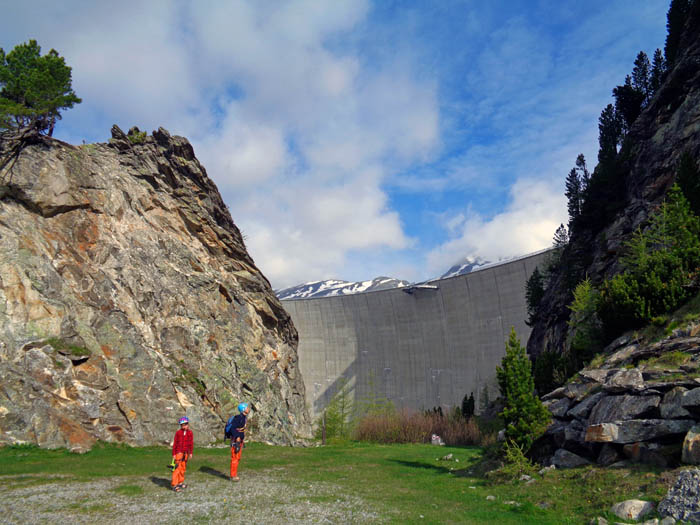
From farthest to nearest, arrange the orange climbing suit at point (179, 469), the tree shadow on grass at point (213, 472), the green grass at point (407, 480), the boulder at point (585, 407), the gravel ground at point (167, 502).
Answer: the tree shadow on grass at point (213, 472) < the boulder at point (585, 407) < the orange climbing suit at point (179, 469) < the green grass at point (407, 480) < the gravel ground at point (167, 502)

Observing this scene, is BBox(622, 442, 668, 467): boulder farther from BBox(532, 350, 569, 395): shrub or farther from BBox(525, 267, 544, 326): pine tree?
BBox(525, 267, 544, 326): pine tree

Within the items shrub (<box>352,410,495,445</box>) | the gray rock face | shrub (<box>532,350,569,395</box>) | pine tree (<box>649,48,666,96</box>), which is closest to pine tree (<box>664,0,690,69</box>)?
pine tree (<box>649,48,666,96</box>)

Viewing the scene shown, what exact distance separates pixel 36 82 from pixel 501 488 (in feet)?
95.5

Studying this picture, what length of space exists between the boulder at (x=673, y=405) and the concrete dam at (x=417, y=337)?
3155 centimetres

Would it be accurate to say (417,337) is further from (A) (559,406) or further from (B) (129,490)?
(B) (129,490)

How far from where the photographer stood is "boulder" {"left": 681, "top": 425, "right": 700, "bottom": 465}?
27.0 feet

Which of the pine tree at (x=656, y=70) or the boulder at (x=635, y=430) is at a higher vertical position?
the pine tree at (x=656, y=70)

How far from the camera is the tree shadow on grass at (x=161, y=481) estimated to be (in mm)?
10983

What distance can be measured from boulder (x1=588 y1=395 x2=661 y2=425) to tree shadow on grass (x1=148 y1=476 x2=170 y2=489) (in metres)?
10.2

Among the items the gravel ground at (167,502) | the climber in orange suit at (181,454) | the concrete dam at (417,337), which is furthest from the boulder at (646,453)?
the concrete dam at (417,337)

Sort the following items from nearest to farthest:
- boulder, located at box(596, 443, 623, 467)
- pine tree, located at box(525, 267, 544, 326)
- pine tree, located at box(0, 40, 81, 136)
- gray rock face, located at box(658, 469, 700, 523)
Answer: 1. gray rock face, located at box(658, 469, 700, 523)
2. boulder, located at box(596, 443, 623, 467)
3. pine tree, located at box(0, 40, 81, 136)
4. pine tree, located at box(525, 267, 544, 326)

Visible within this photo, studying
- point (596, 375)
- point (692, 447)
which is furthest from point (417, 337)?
point (692, 447)

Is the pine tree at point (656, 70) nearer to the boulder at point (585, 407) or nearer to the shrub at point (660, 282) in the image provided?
the shrub at point (660, 282)

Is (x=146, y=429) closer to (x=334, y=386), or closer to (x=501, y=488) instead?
(x=501, y=488)
